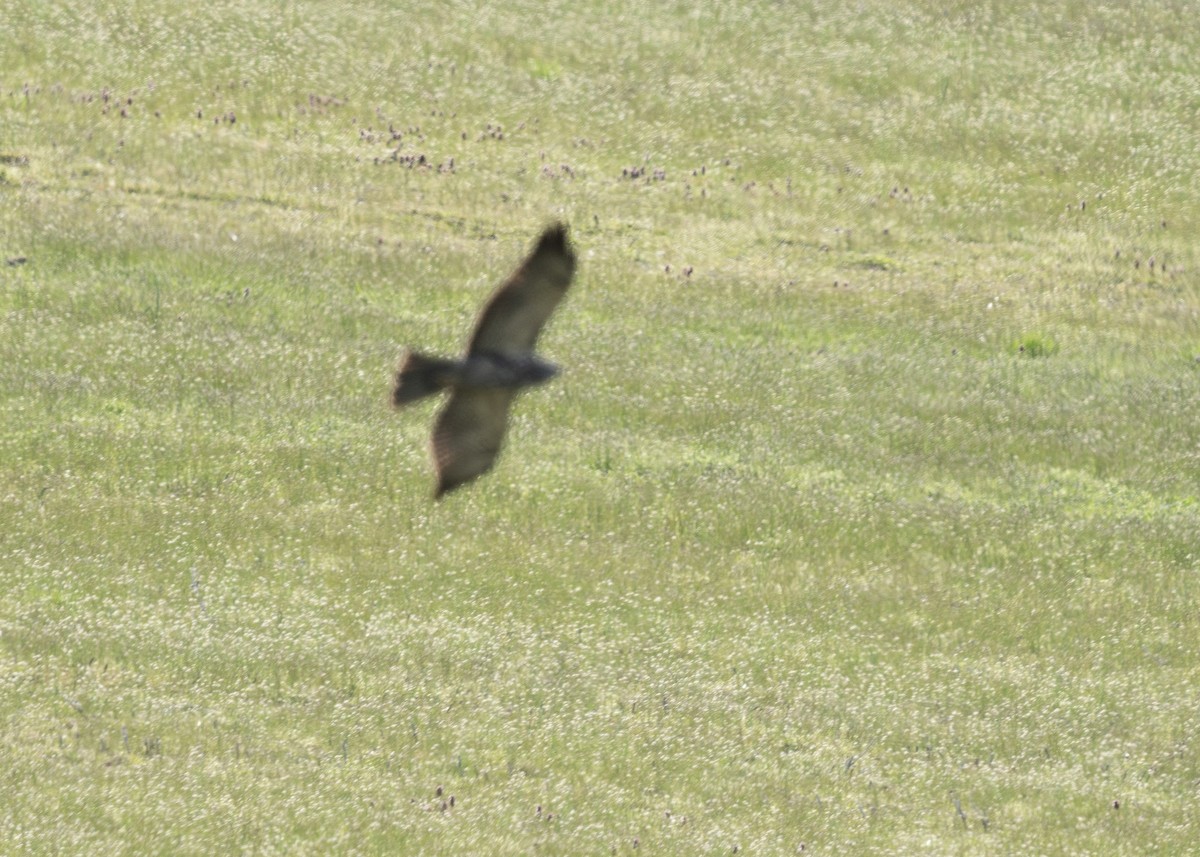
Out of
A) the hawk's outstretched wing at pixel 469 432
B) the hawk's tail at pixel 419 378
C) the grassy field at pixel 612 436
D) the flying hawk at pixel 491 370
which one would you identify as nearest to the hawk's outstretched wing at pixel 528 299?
the flying hawk at pixel 491 370

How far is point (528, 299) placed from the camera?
22.7m

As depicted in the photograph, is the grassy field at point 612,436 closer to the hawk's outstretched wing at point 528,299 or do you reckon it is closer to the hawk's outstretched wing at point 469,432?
the hawk's outstretched wing at point 469,432

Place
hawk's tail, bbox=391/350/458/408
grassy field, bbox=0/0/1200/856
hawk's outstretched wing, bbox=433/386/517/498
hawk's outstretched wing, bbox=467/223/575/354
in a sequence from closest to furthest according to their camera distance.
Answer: hawk's tail, bbox=391/350/458/408, hawk's outstretched wing, bbox=467/223/575/354, hawk's outstretched wing, bbox=433/386/517/498, grassy field, bbox=0/0/1200/856

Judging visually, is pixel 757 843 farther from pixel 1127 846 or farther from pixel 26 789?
pixel 26 789

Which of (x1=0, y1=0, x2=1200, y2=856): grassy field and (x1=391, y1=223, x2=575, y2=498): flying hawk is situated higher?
(x1=391, y1=223, x2=575, y2=498): flying hawk

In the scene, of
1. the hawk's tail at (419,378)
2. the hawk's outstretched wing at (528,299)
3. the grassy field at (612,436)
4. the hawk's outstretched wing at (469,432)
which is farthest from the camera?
the grassy field at (612,436)

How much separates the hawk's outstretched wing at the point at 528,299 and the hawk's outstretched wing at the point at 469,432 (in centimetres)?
58

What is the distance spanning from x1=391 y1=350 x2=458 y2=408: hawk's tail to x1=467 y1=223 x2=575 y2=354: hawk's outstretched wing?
33.8 inches

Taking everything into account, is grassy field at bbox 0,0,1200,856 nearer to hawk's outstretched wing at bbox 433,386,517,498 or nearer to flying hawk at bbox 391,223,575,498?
hawk's outstretched wing at bbox 433,386,517,498

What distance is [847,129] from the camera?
39.4m

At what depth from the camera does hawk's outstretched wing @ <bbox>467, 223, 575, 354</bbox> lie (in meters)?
22.0

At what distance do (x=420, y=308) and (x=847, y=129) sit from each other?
409 inches

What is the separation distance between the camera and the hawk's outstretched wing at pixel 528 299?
2198 centimetres

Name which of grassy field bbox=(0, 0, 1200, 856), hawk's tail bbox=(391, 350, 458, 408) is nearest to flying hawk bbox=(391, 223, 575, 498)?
hawk's tail bbox=(391, 350, 458, 408)
